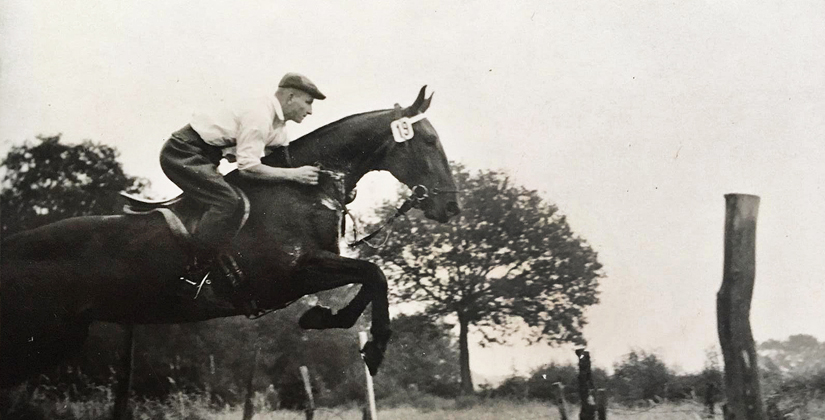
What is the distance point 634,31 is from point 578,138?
2.47 ft

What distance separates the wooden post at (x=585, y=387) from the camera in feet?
13.5

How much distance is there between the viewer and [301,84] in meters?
4.27

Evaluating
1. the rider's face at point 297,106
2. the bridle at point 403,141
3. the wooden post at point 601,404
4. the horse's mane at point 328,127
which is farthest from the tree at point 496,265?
the rider's face at point 297,106

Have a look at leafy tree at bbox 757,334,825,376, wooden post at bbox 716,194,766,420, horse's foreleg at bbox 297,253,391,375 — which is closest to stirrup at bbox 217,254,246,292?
horse's foreleg at bbox 297,253,391,375

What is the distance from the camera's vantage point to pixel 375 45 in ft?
14.9

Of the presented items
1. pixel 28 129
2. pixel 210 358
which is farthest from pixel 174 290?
pixel 28 129

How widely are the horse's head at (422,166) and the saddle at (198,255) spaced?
2.83 ft

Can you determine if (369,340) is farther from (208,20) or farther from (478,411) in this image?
(208,20)

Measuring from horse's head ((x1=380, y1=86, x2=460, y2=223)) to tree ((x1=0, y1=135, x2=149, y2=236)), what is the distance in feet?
4.99

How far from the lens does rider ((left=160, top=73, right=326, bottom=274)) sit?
3.91 meters

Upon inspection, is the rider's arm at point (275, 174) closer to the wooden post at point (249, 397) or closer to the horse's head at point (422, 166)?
the horse's head at point (422, 166)

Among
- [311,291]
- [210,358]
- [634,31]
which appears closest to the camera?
[311,291]

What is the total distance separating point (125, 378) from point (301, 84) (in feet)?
6.39

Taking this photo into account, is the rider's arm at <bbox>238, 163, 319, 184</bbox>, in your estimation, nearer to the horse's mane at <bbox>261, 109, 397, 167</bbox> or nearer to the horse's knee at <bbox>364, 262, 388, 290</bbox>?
the horse's mane at <bbox>261, 109, 397, 167</bbox>
